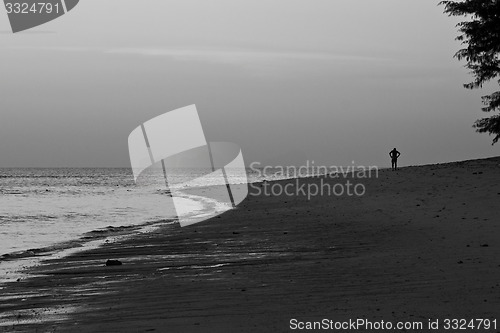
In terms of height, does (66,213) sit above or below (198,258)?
below

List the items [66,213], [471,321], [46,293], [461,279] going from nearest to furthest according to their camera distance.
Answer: [471,321]
[461,279]
[46,293]
[66,213]

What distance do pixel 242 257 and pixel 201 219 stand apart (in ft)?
36.6

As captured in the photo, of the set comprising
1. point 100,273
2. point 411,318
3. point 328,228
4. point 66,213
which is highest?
point 411,318

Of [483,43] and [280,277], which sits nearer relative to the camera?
[280,277]

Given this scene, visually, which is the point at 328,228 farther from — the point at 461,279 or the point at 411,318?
the point at 411,318

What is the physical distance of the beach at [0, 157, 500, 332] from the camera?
6602mm

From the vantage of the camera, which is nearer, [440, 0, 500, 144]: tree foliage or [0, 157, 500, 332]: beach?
[0, 157, 500, 332]: beach

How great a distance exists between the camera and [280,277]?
894cm

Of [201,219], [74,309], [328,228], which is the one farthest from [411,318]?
[201,219]

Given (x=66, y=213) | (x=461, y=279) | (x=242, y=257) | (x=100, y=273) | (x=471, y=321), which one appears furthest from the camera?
Result: (x=66, y=213)

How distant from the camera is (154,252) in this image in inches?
531

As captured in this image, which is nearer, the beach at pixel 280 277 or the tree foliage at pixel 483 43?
the beach at pixel 280 277

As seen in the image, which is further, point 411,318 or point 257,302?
point 257,302

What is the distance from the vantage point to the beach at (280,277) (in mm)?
6602
